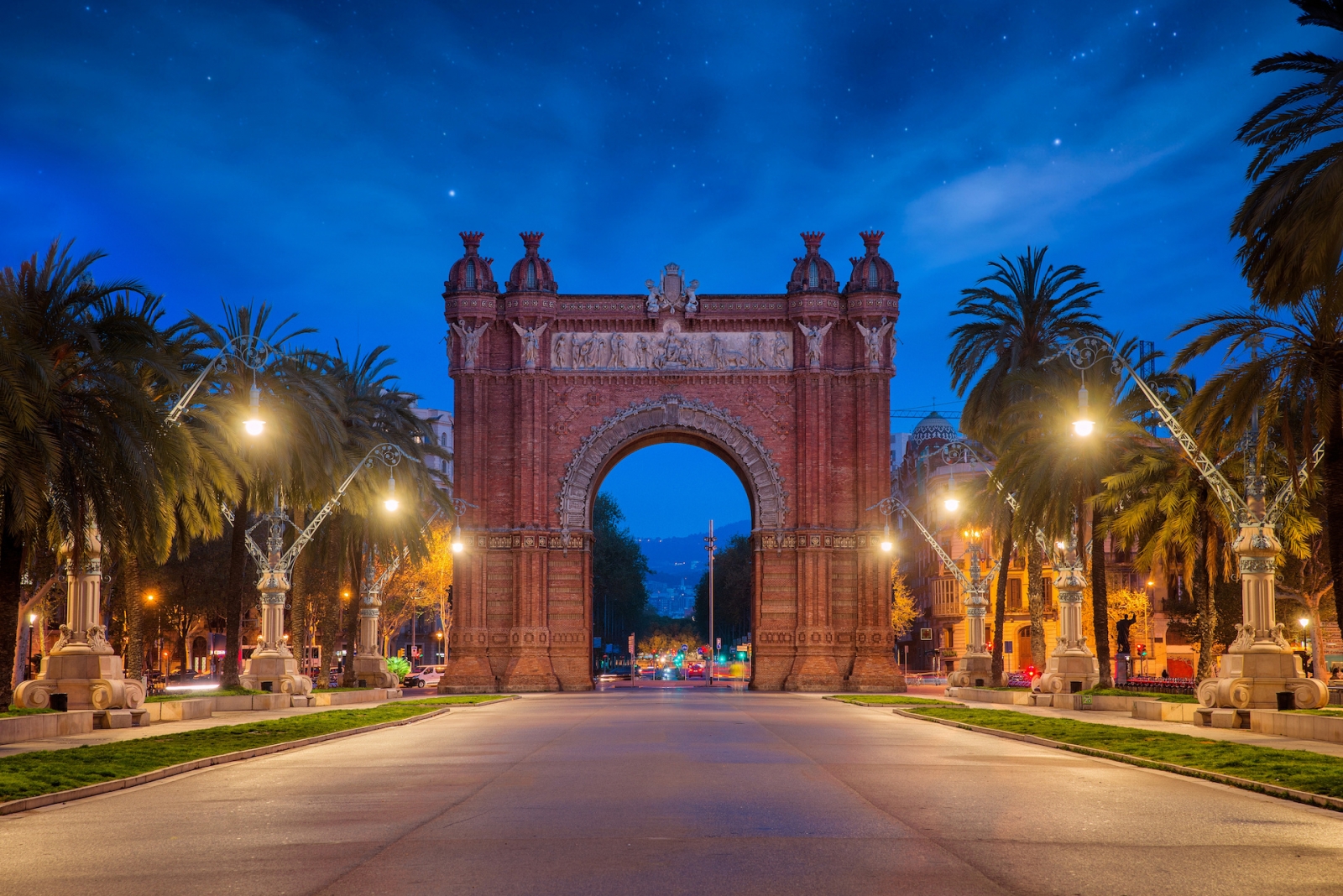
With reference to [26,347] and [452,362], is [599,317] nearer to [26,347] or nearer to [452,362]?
[452,362]

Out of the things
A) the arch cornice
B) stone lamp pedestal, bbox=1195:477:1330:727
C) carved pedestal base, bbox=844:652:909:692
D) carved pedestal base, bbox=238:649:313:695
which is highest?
the arch cornice

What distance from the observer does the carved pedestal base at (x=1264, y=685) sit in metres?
27.5

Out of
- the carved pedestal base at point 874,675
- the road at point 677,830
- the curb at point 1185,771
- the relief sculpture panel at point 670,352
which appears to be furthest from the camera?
the relief sculpture panel at point 670,352

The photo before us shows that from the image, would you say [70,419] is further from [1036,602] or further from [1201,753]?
[1036,602]

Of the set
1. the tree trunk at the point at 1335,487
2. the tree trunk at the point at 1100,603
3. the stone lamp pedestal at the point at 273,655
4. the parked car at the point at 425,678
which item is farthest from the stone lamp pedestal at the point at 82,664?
the parked car at the point at 425,678

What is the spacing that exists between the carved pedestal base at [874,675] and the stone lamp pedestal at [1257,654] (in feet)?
94.0

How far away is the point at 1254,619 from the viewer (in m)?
28.2

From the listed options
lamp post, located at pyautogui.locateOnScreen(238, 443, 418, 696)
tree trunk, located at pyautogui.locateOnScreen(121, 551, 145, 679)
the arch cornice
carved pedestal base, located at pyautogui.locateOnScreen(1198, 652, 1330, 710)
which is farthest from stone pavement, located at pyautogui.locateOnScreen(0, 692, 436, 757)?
the arch cornice

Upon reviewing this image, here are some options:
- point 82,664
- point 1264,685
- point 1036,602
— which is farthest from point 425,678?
point 1264,685

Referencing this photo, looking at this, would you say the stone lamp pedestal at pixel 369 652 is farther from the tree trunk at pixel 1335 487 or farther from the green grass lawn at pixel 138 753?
the tree trunk at pixel 1335 487

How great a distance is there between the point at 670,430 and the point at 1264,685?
114 ft

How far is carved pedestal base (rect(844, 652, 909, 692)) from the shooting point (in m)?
57.0

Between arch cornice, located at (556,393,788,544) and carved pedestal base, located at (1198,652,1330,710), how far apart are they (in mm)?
31290

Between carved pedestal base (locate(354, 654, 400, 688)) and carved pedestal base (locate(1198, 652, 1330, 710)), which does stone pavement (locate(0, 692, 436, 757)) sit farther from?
carved pedestal base (locate(1198, 652, 1330, 710))
